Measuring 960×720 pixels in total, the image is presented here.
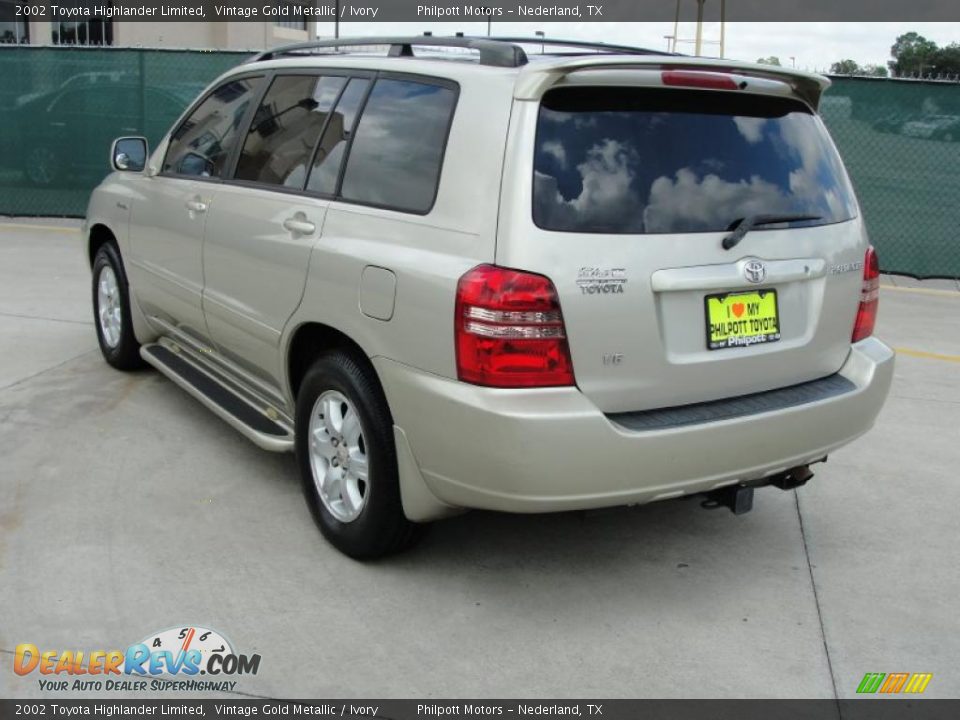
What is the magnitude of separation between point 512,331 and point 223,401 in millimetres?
2039

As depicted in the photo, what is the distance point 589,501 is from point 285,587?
1.19m

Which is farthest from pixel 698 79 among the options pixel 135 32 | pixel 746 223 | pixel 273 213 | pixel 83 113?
pixel 135 32

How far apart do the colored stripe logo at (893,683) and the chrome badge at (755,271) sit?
4.27 feet

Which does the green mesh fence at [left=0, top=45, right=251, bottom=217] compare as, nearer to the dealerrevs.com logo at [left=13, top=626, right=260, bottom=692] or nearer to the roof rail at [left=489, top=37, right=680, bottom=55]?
the roof rail at [left=489, top=37, right=680, bottom=55]

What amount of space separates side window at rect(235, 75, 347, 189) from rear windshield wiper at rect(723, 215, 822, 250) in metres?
1.66

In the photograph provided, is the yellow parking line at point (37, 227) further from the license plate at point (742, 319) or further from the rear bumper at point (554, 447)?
the license plate at point (742, 319)

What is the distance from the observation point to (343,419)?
380cm

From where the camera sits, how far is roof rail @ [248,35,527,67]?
3383 millimetres

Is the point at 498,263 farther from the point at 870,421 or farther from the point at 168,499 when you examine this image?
the point at 168,499

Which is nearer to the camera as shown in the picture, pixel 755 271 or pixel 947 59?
pixel 755 271

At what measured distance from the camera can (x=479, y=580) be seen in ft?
12.4

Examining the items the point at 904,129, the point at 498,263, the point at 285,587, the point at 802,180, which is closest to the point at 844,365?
the point at 802,180

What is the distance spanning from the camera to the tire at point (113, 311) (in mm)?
5879
